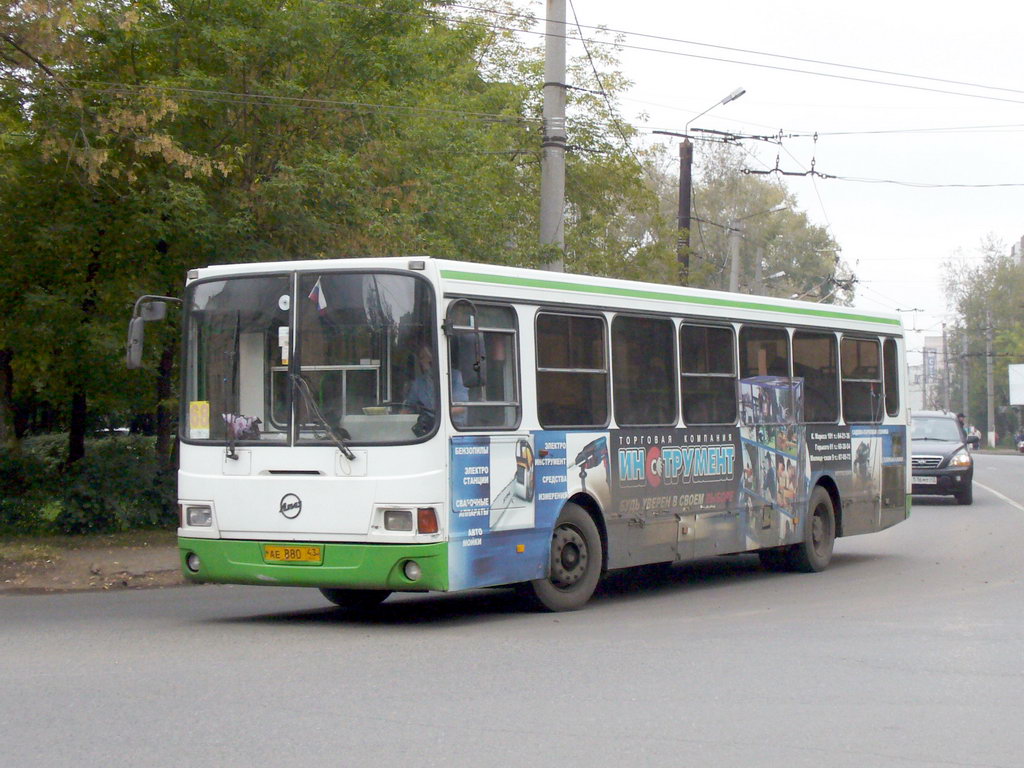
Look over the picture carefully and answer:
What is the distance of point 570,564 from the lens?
1198cm

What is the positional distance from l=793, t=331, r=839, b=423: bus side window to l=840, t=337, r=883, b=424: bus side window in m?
0.26

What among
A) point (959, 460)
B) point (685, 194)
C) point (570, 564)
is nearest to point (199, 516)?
point (570, 564)

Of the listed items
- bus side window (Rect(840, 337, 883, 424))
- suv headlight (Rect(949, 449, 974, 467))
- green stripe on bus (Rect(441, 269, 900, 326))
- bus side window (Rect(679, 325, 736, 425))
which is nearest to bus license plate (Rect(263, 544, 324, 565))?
green stripe on bus (Rect(441, 269, 900, 326))

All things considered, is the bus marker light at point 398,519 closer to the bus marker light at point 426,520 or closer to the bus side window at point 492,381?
the bus marker light at point 426,520

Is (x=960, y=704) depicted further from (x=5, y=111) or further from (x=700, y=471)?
(x=5, y=111)

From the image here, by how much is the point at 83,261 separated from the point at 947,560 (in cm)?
1140

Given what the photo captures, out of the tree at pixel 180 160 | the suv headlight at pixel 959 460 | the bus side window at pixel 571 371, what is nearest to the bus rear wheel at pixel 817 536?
the bus side window at pixel 571 371

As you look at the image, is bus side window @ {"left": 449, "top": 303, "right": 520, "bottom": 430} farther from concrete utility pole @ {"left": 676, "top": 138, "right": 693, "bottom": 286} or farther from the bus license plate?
concrete utility pole @ {"left": 676, "top": 138, "right": 693, "bottom": 286}

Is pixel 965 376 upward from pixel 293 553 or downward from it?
upward

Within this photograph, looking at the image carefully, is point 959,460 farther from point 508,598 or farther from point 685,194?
point 508,598

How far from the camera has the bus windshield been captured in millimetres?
10625

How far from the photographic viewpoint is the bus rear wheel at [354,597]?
12.3 metres

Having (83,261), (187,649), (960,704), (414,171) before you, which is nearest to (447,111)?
(414,171)

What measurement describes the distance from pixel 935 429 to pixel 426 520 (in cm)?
2127
